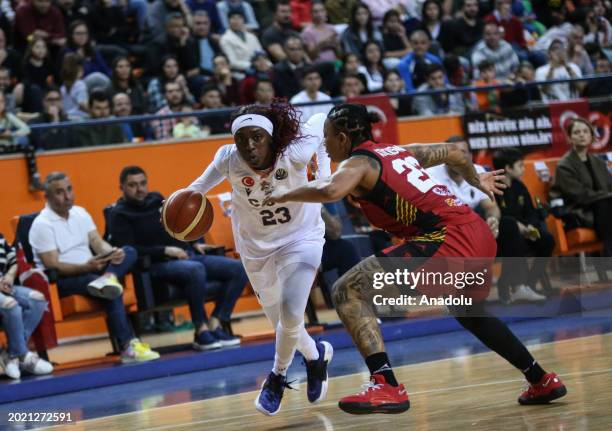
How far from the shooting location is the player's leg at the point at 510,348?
230 inches

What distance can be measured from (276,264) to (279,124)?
86cm

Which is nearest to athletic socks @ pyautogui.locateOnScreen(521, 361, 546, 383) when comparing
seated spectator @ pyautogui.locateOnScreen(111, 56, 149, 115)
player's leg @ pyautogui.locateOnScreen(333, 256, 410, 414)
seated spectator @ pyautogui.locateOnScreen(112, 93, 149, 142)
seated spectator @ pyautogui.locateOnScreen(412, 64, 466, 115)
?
player's leg @ pyautogui.locateOnScreen(333, 256, 410, 414)

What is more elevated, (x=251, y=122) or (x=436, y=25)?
(x=251, y=122)

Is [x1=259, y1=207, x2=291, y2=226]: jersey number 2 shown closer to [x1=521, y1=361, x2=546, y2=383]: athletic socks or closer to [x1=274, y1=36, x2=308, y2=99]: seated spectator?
[x1=521, y1=361, x2=546, y2=383]: athletic socks

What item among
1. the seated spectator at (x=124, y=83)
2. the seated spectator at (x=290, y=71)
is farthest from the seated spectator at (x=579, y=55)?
the seated spectator at (x=124, y=83)

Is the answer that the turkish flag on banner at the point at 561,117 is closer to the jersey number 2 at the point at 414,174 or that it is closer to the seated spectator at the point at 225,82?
the seated spectator at the point at 225,82

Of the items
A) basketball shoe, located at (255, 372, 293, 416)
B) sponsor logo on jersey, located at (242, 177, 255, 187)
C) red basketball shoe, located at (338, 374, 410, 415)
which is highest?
sponsor logo on jersey, located at (242, 177, 255, 187)

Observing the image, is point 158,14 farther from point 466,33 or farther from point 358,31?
point 466,33

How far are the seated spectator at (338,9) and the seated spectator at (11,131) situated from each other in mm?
6069

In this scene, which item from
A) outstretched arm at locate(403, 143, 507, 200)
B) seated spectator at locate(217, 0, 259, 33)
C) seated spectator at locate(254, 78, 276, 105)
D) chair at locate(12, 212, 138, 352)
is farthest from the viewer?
seated spectator at locate(217, 0, 259, 33)

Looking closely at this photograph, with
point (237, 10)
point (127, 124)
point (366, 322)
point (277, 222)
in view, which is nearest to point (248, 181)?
point (277, 222)

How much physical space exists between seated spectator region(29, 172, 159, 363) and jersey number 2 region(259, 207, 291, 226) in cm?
292

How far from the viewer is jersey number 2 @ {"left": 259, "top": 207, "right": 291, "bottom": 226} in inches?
255

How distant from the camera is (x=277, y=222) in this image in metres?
6.48
